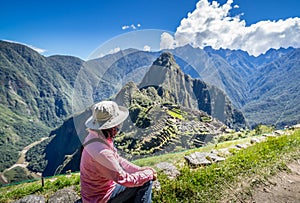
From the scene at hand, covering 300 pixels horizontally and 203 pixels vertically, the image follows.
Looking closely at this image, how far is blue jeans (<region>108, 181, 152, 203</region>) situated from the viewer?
2878mm

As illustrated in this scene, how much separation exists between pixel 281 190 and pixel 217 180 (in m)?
1.32

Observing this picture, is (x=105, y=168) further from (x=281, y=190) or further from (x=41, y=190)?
(x=281, y=190)

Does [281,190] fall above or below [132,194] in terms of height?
below

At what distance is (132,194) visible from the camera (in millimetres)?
3004

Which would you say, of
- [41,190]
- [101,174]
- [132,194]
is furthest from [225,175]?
[41,190]

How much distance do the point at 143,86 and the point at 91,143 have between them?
11.9 feet

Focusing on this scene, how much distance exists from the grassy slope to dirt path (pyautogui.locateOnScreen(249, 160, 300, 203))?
147 millimetres

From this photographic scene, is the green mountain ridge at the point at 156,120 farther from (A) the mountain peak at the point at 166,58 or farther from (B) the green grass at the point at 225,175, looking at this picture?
(B) the green grass at the point at 225,175

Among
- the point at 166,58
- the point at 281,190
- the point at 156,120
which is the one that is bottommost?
the point at 281,190

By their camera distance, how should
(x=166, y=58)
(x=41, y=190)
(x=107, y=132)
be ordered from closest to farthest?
(x=107, y=132) < (x=41, y=190) < (x=166, y=58)

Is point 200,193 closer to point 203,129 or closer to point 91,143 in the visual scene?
point 91,143

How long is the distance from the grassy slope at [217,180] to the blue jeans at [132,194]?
3.98 ft

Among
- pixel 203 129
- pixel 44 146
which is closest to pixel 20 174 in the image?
pixel 44 146

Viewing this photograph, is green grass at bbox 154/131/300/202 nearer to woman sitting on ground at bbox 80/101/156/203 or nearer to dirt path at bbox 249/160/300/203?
dirt path at bbox 249/160/300/203
